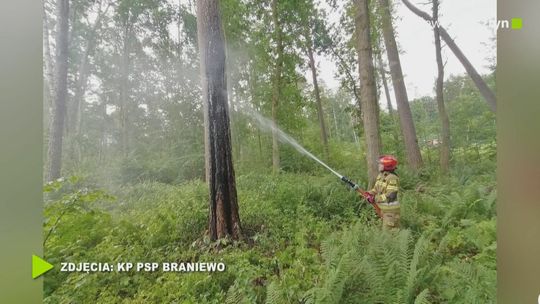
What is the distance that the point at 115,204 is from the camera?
2.16m

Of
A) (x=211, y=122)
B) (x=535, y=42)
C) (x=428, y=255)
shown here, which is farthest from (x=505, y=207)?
(x=211, y=122)

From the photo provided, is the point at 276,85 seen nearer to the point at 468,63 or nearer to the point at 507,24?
the point at 468,63

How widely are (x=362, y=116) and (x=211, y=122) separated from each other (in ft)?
4.99

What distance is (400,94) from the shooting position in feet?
8.22

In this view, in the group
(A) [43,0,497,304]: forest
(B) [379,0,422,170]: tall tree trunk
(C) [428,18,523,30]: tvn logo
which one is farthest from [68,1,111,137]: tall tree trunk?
(C) [428,18,523,30]: tvn logo

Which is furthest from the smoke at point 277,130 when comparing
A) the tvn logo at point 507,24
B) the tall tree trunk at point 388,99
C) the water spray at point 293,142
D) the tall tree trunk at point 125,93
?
the tvn logo at point 507,24

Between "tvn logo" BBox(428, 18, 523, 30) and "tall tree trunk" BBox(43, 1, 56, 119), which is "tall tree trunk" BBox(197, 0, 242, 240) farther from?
"tvn logo" BBox(428, 18, 523, 30)

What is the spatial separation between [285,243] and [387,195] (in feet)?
3.26

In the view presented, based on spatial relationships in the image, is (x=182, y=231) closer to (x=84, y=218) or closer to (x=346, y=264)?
(x=84, y=218)

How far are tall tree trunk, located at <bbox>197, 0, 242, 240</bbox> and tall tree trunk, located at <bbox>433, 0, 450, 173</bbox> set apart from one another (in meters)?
1.91

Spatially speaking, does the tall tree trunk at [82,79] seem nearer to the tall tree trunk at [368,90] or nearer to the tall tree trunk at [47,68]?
the tall tree trunk at [47,68]

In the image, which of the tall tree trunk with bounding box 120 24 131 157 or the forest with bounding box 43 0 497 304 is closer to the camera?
the forest with bounding box 43 0 497 304

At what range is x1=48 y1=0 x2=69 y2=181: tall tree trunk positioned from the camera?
192 cm

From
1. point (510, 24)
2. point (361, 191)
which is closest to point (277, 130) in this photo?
point (361, 191)
